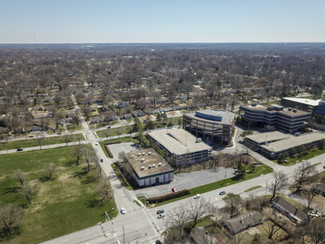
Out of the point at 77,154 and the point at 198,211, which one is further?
the point at 77,154

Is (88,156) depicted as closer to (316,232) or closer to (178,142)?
(178,142)

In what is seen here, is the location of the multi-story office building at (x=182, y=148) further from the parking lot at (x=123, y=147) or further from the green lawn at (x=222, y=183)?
the green lawn at (x=222, y=183)

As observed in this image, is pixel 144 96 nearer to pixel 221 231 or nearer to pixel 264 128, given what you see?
pixel 264 128

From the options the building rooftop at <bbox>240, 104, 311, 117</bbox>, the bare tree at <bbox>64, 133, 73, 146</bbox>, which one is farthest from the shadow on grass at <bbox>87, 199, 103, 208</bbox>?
the building rooftop at <bbox>240, 104, 311, 117</bbox>

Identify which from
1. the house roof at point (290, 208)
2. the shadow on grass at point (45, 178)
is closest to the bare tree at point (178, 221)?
Result: the house roof at point (290, 208)

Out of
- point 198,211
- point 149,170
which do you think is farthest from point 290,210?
point 149,170

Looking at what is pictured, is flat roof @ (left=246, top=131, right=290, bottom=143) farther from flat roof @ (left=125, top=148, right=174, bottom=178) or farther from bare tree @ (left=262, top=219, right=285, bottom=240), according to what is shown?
bare tree @ (left=262, top=219, right=285, bottom=240)

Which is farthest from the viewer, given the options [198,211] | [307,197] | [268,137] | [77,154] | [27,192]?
[268,137]
